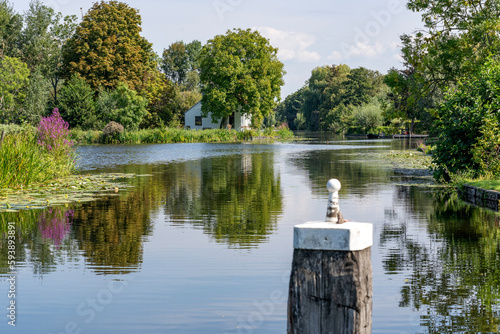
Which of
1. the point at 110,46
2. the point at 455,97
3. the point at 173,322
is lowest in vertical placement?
the point at 173,322

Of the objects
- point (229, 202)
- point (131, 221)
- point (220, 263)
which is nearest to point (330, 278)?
point (220, 263)

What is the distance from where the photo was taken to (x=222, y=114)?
83.3 m

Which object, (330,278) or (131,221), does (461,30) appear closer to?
(131,221)

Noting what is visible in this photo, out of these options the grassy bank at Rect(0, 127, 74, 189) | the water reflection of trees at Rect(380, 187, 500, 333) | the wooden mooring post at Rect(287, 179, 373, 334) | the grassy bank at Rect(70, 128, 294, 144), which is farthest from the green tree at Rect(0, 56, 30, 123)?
the wooden mooring post at Rect(287, 179, 373, 334)

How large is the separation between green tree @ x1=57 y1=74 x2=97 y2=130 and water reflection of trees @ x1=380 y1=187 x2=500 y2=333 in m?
60.0

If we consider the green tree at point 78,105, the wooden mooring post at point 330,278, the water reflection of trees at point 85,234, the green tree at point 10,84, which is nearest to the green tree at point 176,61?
the green tree at point 10,84

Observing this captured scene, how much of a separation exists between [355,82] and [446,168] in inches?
4222

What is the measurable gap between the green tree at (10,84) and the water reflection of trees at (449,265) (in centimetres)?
6988

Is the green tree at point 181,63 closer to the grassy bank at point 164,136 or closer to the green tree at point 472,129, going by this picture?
the grassy bank at point 164,136

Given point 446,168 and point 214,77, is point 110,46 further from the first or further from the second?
point 446,168

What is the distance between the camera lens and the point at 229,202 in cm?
1756

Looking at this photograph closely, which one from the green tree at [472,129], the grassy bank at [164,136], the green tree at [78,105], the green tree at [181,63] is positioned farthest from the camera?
the green tree at [181,63]

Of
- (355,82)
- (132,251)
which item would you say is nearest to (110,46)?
(355,82)

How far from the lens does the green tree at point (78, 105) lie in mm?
70312
